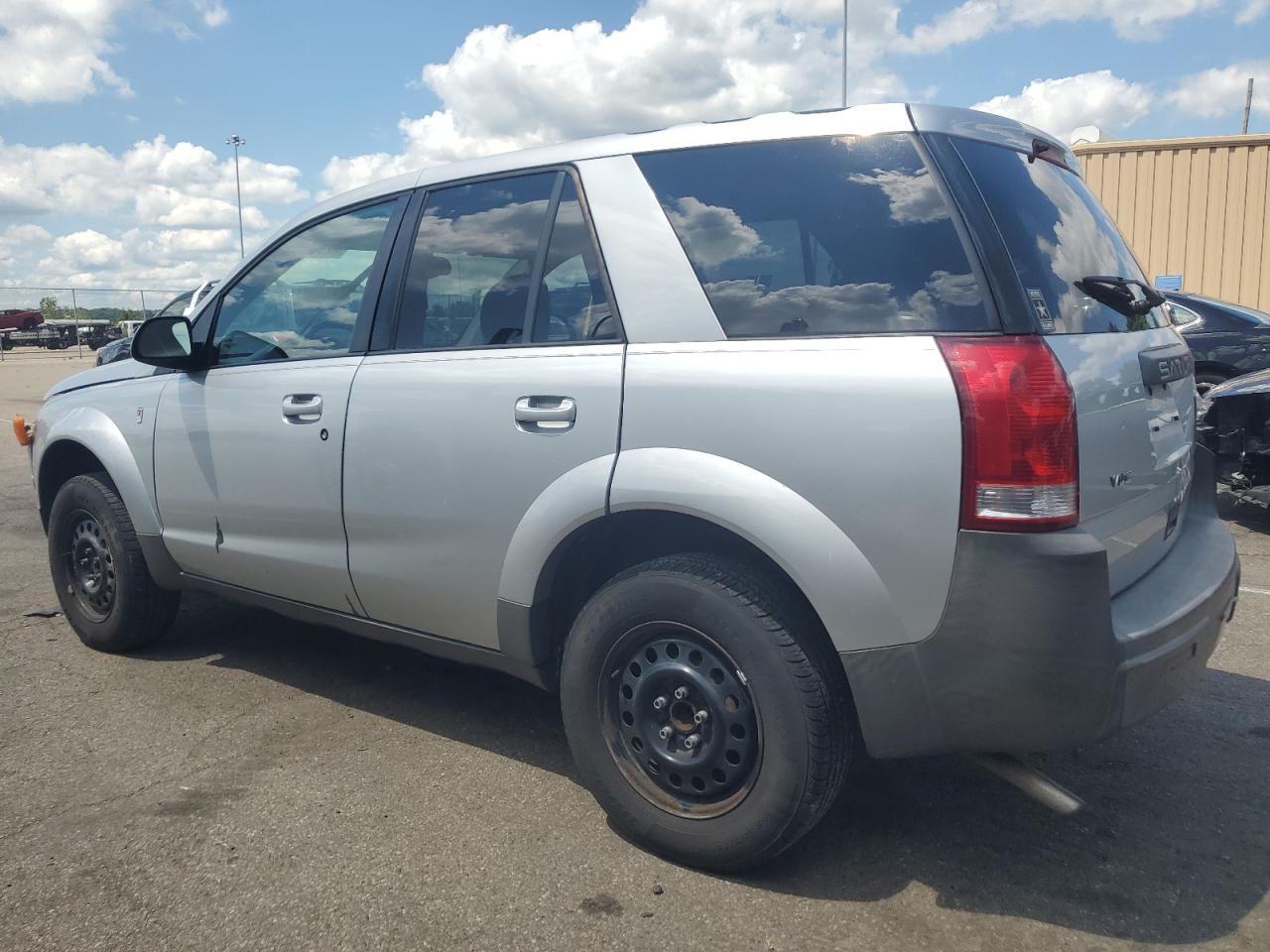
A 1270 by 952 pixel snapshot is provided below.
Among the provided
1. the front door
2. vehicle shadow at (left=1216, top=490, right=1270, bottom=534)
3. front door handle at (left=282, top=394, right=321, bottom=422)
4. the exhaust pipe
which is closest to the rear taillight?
the exhaust pipe

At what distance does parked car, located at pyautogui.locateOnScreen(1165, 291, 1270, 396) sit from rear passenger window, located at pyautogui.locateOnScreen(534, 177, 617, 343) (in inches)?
290

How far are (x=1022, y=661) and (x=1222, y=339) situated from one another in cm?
795

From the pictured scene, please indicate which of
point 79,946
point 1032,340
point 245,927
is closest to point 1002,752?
point 1032,340

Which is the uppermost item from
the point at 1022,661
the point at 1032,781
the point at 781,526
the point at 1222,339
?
the point at 781,526

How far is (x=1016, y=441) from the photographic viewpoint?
2287 millimetres

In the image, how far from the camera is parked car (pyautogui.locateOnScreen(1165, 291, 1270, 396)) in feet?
29.0

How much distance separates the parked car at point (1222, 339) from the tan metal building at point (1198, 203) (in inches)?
233

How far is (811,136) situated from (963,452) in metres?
0.95

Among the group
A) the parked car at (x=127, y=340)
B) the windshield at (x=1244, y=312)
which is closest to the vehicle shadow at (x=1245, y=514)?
the windshield at (x=1244, y=312)

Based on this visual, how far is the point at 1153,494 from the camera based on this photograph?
2.77m

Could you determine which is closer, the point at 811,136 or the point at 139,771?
the point at 811,136

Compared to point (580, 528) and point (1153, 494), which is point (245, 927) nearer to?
point (580, 528)

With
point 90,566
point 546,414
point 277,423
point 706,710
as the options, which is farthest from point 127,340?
point 706,710

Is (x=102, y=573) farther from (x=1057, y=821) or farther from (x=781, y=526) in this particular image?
(x=1057, y=821)
